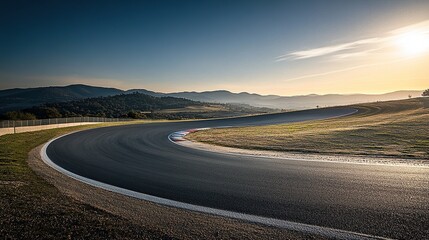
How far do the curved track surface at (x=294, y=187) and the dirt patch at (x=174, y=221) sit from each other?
587mm

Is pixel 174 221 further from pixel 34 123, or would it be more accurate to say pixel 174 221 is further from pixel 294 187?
pixel 34 123

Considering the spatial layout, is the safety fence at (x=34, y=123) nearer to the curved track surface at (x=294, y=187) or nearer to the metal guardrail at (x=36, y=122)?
the metal guardrail at (x=36, y=122)

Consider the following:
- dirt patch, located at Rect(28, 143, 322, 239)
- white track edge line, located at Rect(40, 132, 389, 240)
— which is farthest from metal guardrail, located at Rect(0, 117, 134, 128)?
dirt patch, located at Rect(28, 143, 322, 239)

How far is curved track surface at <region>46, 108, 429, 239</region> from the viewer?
4523 millimetres

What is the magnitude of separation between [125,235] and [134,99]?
15729cm

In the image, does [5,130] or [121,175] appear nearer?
[121,175]

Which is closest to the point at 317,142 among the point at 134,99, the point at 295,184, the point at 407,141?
the point at 407,141

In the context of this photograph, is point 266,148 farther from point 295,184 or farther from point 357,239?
point 357,239

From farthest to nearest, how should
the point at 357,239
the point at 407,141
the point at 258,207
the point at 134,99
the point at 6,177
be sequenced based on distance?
the point at 134,99, the point at 407,141, the point at 6,177, the point at 258,207, the point at 357,239

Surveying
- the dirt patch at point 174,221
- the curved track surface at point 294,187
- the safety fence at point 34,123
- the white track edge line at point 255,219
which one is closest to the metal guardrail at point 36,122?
the safety fence at point 34,123

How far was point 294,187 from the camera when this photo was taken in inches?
257

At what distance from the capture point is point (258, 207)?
526 centimetres

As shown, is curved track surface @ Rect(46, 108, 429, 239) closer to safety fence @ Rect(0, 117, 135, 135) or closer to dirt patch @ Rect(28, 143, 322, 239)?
dirt patch @ Rect(28, 143, 322, 239)

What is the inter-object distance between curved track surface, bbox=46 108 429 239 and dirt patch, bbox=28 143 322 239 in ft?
1.92
